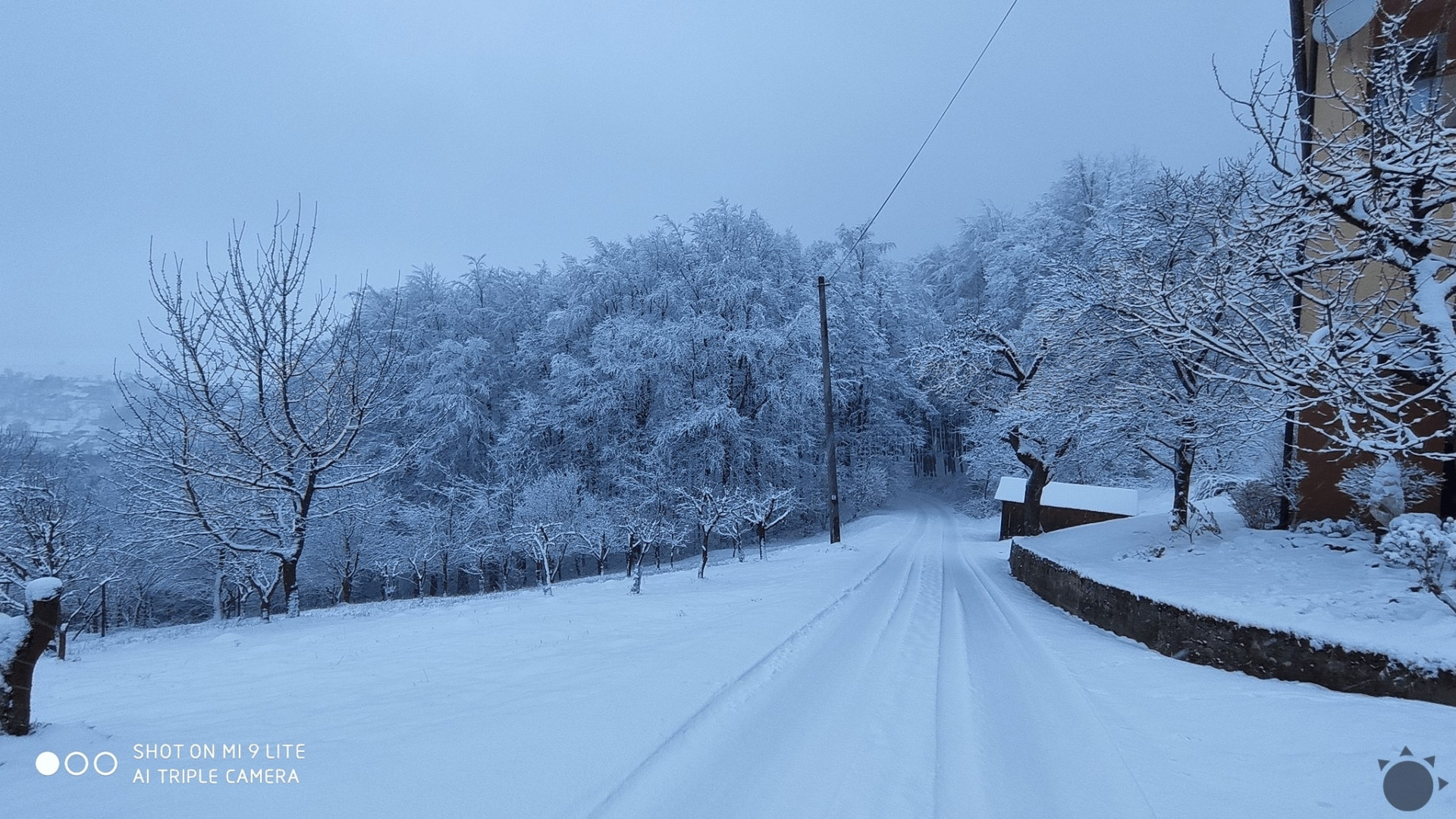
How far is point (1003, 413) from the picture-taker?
16.9 meters

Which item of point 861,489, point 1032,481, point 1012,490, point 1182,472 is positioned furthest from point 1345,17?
point 861,489

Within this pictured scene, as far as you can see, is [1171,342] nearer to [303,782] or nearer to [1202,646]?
[1202,646]

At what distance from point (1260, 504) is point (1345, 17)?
7373 mm

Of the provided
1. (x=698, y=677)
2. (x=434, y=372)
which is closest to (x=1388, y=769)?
(x=698, y=677)

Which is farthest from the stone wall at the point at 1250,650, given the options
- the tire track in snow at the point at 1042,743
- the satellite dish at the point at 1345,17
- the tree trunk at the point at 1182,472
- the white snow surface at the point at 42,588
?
the white snow surface at the point at 42,588

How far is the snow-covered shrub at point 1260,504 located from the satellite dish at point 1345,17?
6524 millimetres

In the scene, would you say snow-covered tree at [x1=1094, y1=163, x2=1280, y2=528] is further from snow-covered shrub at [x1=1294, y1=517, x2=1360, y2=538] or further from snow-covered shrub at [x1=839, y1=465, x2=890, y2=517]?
snow-covered shrub at [x1=839, y1=465, x2=890, y2=517]

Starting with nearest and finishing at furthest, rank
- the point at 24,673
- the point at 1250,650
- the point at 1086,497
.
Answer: the point at 24,673 → the point at 1250,650 → the point at 1086,497

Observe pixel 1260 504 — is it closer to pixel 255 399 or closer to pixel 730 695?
pixel 730 695

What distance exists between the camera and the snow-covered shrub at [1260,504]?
31.8ft

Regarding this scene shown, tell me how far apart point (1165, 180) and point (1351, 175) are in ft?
30.9

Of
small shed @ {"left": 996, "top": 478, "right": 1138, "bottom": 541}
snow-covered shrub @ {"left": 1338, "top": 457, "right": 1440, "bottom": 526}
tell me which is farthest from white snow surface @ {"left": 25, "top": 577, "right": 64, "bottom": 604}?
small shed @ {"left": 996, "top": 478, "right": 1138, "bottom": 541}

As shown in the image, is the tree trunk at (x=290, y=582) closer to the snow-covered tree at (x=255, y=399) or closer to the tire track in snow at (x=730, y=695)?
the snow-covered tree at (x=255, y=399)

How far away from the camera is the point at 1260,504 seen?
9984 mm
